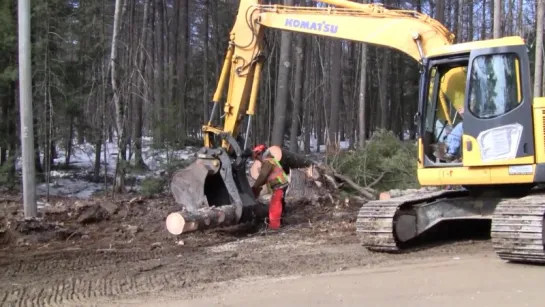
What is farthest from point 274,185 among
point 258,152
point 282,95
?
point 282,95

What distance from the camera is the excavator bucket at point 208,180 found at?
10.1 metres

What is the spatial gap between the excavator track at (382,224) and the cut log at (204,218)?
253 cm

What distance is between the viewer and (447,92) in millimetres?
8289

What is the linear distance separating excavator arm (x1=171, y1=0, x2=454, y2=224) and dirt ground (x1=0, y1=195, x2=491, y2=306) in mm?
848

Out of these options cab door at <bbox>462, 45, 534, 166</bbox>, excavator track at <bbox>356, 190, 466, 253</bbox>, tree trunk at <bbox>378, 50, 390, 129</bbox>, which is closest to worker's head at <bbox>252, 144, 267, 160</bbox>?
excavator track at <bbox>356, 190, 466, 253</bbox>

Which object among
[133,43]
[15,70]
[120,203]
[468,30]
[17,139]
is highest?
[468,30]

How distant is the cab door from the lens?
24.5 feet

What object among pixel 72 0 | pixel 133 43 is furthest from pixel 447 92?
pixel 133 43

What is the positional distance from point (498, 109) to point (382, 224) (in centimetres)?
213

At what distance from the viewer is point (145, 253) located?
8.82 meters

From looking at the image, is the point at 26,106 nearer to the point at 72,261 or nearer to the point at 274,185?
the point at 72,261

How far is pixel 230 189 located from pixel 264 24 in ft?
9.94

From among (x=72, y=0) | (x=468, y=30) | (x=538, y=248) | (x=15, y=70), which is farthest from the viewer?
(x=468, y=30)

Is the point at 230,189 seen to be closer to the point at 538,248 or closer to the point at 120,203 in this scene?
the point at 120,203
